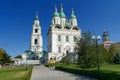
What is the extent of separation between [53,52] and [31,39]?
21.9m

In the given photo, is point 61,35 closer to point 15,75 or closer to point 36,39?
point 36,39

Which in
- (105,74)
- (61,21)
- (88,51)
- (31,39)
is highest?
(61,21)

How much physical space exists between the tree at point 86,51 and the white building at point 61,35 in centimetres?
5761

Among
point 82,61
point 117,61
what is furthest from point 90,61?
point 117,61

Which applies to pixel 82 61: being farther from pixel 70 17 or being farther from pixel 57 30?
pixel 70 17

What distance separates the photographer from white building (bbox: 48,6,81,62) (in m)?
97.6

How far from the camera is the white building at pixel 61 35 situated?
97.6 metres

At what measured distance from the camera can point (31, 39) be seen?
374 feet

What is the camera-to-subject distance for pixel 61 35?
100188 mm

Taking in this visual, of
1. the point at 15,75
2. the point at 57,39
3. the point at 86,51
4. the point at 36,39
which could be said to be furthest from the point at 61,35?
the point at 15,75

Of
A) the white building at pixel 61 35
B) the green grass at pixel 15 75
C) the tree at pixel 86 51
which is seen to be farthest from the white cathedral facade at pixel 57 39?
the tree at pixel 86 51

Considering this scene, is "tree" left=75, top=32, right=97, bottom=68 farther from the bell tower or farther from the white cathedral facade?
the bell tower

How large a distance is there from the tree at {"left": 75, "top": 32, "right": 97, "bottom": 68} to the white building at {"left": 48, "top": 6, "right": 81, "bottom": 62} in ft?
189

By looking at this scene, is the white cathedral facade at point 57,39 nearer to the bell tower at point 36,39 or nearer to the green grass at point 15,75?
the bell tower at point 36,39
